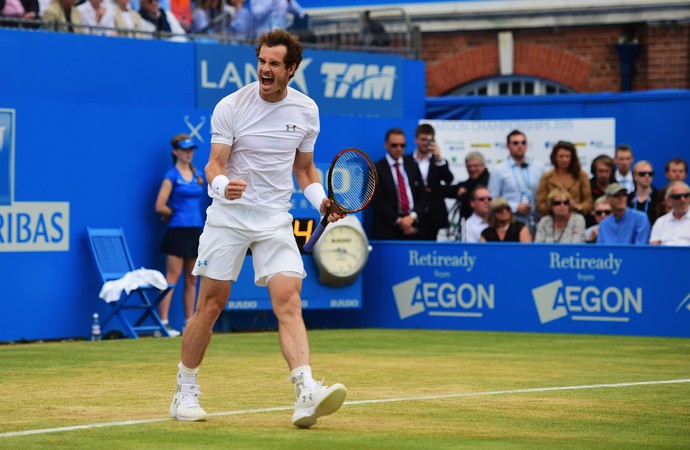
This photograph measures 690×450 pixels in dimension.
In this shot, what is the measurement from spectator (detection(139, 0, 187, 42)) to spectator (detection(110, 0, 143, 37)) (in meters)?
0.12

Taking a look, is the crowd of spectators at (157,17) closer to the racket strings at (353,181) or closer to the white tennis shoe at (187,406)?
the racket strings at (353,181)

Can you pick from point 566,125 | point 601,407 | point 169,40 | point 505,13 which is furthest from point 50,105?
point 505,13

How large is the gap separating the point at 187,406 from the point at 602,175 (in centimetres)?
993

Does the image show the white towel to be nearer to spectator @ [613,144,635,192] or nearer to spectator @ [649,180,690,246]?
spectator @ [649,180,690,246]

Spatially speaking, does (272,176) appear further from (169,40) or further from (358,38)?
(358,38)

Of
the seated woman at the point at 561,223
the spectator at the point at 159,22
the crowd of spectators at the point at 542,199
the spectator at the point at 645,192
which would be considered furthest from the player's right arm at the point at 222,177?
the spectator at the point at 645,192

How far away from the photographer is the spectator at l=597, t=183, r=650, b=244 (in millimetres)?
15977

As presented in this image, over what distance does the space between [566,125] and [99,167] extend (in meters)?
6.38

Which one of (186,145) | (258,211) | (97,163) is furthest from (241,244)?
(97,163)

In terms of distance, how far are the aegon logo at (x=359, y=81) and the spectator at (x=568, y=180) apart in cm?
313

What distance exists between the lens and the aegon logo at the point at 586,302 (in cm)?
1570

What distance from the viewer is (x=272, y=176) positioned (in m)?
8.65

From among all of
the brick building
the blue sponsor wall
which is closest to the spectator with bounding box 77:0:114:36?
the blue sponsor wall

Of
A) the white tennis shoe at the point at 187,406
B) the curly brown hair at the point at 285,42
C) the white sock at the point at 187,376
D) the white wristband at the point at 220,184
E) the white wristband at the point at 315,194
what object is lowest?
the white tennis shoe at the point at 187,406
